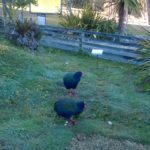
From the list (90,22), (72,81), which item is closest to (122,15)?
(90,22)

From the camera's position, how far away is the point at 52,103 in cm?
801

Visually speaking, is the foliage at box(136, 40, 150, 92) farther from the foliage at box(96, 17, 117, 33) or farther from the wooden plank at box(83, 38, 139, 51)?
the foliage at box(96, 17, 117, 33)

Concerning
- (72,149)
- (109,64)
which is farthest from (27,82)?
(109,64)

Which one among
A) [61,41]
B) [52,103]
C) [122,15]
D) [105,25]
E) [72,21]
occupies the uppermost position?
[122,15]

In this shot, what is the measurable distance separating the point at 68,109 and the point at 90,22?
33.1 ft

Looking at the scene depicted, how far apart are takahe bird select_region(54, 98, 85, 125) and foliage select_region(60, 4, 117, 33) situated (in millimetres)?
9681

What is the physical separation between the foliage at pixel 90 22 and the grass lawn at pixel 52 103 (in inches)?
186

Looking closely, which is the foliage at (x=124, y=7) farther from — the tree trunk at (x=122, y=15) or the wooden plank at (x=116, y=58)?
the wooden plank at (x=116, y=58)

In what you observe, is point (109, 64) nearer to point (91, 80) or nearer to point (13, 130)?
point (91, 80)

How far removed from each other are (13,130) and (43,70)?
4073 mm

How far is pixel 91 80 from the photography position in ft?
33.9

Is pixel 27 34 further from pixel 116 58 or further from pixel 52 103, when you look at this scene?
pixel 52 103

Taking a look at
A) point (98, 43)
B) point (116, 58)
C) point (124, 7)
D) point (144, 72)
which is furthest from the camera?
point (124, 7)

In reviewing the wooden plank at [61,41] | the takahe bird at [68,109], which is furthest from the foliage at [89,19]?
the takahe bird at [68,109]
